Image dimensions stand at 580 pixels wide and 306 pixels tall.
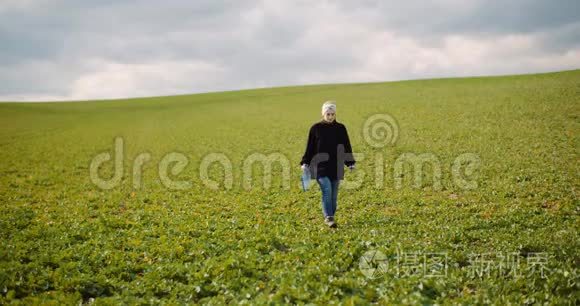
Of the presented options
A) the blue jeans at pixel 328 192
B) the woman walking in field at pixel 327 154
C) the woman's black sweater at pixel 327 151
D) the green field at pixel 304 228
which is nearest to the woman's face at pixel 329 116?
the woman walking in field at pixel 327 154

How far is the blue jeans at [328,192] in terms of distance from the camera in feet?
36.1

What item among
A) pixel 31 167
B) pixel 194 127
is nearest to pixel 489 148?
pixel 31 167

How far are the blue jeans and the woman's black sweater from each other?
0.49ft

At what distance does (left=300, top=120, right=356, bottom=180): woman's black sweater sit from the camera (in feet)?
36.1

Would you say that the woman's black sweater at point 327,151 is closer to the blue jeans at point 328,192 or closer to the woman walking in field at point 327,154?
the woman walking in field at point 327,154

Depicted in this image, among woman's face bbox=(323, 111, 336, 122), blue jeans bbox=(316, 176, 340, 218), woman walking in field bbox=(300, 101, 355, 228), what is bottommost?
blue jeans bbox=(316, 176, 340, 218)

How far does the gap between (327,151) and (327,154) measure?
0.09 m

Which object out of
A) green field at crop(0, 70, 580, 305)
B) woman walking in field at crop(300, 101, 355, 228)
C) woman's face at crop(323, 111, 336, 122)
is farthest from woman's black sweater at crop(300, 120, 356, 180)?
green field at crop(0, 70, 580, 305)

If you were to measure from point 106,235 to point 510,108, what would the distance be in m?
36.7

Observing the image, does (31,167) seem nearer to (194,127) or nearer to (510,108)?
(194,127)

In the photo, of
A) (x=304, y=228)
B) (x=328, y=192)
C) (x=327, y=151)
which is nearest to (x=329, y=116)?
(x=327, y=151)

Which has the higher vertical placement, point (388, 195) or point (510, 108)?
point (510, 108)

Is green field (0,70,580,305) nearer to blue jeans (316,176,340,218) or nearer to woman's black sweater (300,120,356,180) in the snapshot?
blue jeans (316,176,340,218)

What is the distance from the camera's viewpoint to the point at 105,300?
7664mm
